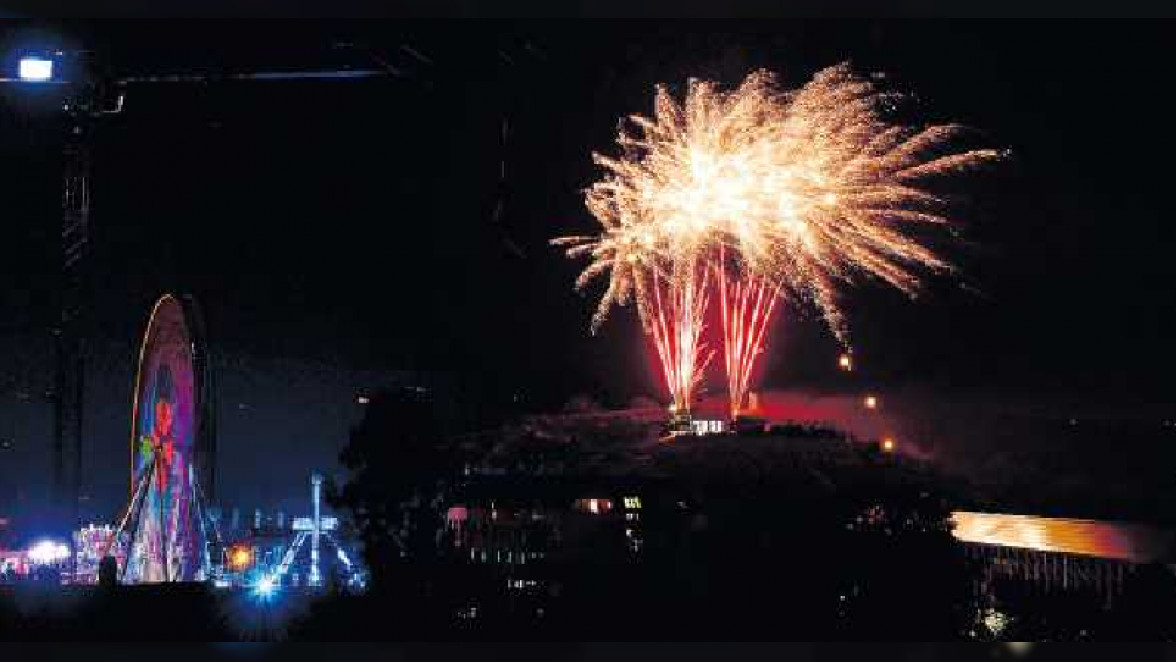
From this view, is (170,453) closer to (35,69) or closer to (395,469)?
(395,469)

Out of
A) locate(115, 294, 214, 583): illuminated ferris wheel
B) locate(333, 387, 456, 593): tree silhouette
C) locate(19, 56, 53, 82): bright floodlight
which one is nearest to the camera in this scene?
locate(19, 56, 53, 82): bright floodlight

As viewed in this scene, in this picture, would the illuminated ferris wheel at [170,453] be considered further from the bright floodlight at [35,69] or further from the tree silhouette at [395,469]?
the bright floodlight at [35,69]

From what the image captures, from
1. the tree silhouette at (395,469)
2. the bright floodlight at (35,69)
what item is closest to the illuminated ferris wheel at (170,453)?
the tree silhouette at (395,469)

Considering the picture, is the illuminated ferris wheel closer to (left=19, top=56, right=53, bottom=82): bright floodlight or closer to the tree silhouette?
the tree silhouette

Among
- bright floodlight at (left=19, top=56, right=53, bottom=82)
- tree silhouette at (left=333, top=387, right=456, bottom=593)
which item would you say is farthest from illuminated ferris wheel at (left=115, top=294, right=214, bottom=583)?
bright floodlight at (left=19, top=56, right=53, bottom=82)

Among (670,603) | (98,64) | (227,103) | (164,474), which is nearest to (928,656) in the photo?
(670,603)

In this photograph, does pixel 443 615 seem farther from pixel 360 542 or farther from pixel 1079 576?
pixel 1079 576

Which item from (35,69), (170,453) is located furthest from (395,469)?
(35,69)
